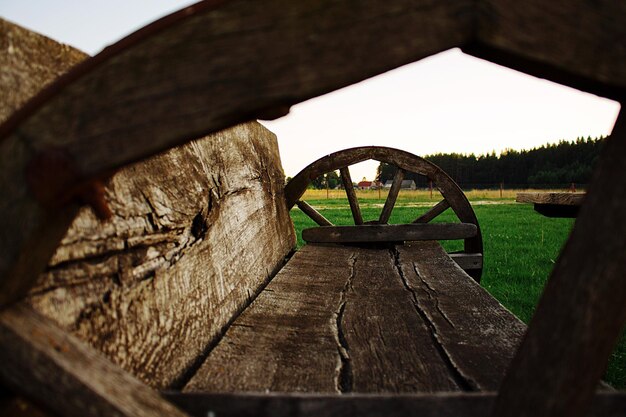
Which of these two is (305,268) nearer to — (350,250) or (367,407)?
(350,250)

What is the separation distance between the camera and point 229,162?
188cm

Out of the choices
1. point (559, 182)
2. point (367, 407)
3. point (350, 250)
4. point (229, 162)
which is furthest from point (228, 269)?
point (559, 182)

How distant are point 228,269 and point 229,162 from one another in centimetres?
52

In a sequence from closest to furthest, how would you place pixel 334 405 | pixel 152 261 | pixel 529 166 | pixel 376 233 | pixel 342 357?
pixel 334 405
pixel 152 261
pixel 342 357
pixel 376 233
pixel 529 166

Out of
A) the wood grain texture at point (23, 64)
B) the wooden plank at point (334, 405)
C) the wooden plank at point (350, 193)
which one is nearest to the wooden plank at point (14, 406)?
the wooden plank at point (334, 405)

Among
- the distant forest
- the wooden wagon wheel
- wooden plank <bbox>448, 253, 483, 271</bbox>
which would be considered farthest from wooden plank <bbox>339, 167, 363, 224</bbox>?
the distant forest

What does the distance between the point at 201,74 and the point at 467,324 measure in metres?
1.26

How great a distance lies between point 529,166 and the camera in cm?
7275

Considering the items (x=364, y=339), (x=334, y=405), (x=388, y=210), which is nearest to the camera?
(x=334, y=405)

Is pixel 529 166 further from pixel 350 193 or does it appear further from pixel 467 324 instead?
pixel 467 324

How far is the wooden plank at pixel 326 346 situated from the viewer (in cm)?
105

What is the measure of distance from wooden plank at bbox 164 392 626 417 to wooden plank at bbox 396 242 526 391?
0.17 metres

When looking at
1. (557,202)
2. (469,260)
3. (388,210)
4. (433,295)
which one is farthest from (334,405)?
(469,260)

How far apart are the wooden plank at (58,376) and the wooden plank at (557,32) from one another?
68 centimetres
